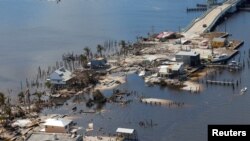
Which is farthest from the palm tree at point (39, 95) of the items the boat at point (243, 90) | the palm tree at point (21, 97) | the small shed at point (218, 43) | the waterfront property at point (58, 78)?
the small shed at point (218, 43)

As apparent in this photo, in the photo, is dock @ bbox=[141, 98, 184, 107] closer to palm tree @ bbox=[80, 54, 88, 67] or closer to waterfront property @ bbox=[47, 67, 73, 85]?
waterfront property @ bbox=[47, 67, 73, 85]

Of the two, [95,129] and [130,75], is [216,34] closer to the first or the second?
[130,75]

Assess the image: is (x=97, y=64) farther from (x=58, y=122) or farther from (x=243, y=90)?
(x=58, y=122)

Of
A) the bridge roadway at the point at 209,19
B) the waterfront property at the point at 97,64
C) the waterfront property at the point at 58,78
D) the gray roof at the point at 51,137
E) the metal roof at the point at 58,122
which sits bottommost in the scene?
the gray roof at the point at 51,137

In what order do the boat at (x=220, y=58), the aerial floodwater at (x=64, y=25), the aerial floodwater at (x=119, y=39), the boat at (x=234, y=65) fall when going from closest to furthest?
the aerial floodwater at (x=119, y=39) → the boat at (x=234, y=65) → the boat at (x=220, y=58) → the aerial floodwater at (x=64, y=25)

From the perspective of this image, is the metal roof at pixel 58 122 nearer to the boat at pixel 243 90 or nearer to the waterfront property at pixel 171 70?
the waterfront property at pixel 171 70

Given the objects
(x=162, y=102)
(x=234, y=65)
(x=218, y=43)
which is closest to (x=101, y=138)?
(x=162, y=102)
